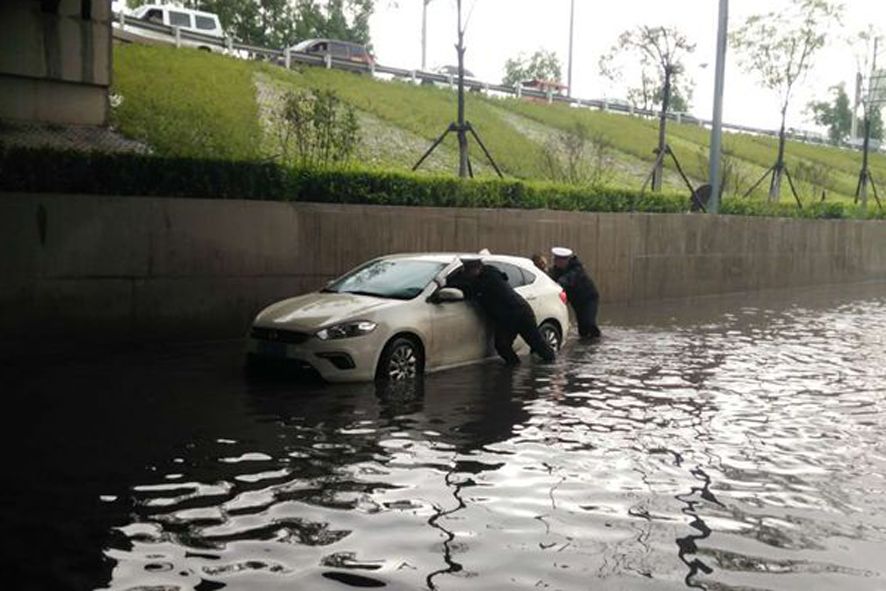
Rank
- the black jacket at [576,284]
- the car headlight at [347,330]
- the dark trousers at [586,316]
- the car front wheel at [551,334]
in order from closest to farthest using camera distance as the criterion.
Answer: the car headlight at [347,330], the car front wheel at [551,334], the black jacket at [576,284], the dark trousers at [586,316]

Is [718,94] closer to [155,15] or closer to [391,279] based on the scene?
[391,279]

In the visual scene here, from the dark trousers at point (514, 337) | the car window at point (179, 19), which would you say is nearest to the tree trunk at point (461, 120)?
the dark trousers at point (514, 337)

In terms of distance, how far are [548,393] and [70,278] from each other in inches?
258

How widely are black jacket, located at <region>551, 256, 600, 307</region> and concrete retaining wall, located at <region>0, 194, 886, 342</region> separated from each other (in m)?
3.18

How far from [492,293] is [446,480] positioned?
4.72 metres

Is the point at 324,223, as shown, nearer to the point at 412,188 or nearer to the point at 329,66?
the point at 412,188

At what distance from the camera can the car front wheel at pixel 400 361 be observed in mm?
9492

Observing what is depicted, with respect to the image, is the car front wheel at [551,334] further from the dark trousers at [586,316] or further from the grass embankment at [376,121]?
the grass embankment at [376,121]

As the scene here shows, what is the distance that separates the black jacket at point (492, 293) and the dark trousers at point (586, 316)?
334 cm

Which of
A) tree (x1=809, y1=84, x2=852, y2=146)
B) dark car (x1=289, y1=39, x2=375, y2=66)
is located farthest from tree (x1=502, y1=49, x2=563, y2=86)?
dark car (x1=289, y1=39, x2=375, y2=66)

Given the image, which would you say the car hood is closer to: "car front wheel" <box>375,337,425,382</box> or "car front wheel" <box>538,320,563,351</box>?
"car front wheel" <box>375,337,425,382</box>

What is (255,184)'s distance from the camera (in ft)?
45.3

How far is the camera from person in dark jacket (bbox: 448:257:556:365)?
34.7 feet

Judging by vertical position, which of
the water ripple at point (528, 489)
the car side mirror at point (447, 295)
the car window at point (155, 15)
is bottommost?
the water ripple at point (528, 489)
